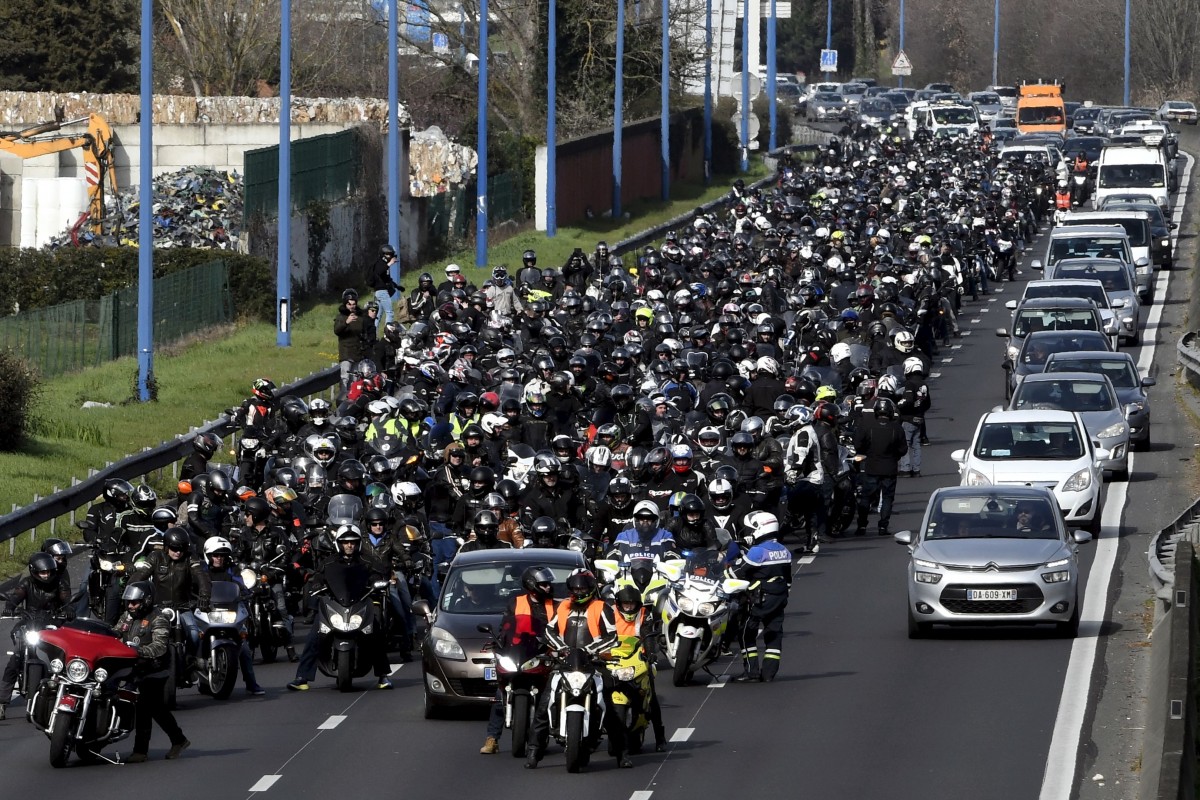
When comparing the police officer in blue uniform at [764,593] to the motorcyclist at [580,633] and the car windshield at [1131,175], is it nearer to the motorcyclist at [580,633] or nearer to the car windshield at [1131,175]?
the motorcyclist at [580,633]

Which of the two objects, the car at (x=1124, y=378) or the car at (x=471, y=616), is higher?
the car at (x=1124, y=378)

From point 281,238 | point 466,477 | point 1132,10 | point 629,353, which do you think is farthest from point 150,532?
point 1132,10

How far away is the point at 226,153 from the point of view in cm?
6075

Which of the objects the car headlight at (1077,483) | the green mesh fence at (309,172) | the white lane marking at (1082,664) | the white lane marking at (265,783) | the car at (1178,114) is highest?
the car at (1178,114)

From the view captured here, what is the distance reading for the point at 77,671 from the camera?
16.5 metres

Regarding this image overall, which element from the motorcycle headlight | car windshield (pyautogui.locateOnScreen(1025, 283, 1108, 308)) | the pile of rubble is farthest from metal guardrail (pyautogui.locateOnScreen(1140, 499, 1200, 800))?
the pile of rubble

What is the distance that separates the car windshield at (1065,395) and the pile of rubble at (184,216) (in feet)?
69.1

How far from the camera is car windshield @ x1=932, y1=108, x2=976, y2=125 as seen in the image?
83250mm

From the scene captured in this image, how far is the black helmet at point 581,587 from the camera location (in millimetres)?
16672

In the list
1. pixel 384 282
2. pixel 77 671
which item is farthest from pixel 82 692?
pixel 384 282

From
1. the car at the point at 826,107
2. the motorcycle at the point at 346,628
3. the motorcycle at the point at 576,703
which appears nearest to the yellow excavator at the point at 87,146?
the motorcycle at the point at 346,628

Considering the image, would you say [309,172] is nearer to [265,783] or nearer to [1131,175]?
[1131,175]

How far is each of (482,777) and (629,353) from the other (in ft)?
52.9

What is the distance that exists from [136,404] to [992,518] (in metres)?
16.1
